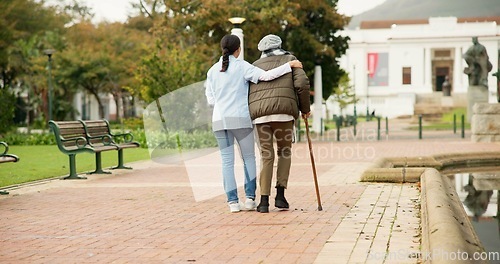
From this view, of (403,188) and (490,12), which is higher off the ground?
(490,12)

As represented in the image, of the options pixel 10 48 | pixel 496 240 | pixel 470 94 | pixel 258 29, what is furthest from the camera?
pixel 10 48

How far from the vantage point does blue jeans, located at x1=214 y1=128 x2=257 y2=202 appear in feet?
28.6

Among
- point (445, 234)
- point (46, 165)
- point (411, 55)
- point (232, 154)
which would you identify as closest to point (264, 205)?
point (232, 154)

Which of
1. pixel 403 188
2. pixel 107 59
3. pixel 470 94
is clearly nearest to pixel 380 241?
pixel 403 188

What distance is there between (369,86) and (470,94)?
47108 mm

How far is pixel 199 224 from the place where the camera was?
7918mm

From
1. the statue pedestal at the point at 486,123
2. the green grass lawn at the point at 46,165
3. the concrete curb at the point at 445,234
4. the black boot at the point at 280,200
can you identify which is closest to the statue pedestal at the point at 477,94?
the statue pedestal at the point at 486,123

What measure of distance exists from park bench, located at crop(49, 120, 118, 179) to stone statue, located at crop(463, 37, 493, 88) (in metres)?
22.9

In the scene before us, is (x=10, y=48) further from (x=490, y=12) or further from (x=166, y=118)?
(x=490, y=12)

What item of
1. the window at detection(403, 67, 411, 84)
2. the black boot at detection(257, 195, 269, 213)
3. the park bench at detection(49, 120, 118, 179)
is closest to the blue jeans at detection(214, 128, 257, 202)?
the black boot at detection(257, 195, 269, 213)

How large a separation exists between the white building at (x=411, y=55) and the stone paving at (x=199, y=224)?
2671 inches

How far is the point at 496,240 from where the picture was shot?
7.66 meters

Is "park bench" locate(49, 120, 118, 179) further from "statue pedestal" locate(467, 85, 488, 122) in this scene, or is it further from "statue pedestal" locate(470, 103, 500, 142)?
"statue pedestal" locate(467, 85, 488, 122)

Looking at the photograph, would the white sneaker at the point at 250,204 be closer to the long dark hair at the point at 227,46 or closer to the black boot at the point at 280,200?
the black boot at the point at 280,200
